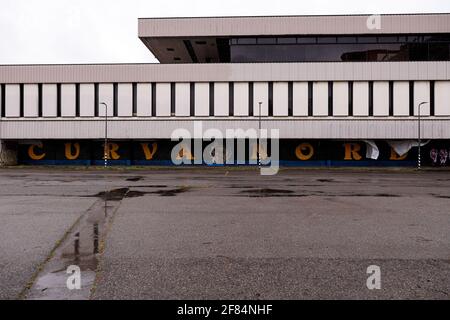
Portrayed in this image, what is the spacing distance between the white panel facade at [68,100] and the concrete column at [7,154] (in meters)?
6.59

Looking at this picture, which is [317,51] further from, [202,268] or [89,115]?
[202,268]

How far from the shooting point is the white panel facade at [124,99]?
3656 centimetres

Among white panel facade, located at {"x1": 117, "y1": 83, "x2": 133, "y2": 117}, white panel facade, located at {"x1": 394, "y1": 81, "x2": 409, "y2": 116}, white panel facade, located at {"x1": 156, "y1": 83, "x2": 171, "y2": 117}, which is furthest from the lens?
white panel facade, located at {"x1": 117, "y1": 83, "x2": 133, "y2": 117}

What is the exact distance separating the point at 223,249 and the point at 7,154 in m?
38.0

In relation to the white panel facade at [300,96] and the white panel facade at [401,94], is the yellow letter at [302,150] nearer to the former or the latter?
the white panel facade at [300,96]

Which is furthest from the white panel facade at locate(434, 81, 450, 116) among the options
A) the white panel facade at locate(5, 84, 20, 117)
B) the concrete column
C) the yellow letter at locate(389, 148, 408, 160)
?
the concrete column

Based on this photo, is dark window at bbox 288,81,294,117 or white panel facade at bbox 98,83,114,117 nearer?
dark window at bbox 288,81,294,117

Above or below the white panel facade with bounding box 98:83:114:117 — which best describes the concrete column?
below

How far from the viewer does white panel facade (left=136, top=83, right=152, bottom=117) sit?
3641 centimetres

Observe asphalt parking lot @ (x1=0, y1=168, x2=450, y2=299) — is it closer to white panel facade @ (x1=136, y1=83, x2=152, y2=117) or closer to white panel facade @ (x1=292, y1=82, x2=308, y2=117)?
white panel facade @ (x1=292, y1=82, x2=308, y2=117)

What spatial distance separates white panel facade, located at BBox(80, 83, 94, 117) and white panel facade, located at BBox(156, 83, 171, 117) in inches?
246

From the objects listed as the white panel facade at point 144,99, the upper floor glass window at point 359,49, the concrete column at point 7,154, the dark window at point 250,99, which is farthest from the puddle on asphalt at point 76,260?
the concrete column at point 7,154

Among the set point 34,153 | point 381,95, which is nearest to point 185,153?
point 34,153
